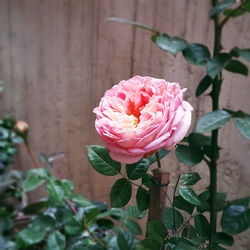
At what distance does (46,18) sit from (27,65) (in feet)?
1.08

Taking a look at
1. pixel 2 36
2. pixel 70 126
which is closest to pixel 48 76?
pixel 70 126

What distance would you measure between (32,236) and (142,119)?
2.63 feet

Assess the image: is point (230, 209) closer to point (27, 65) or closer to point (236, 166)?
point (236, 166)

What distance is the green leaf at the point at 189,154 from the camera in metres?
0.48

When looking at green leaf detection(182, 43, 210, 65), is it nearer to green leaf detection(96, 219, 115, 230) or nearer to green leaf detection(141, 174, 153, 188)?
green leaf detection(141, 174, 153, 188)

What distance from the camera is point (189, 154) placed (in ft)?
1.68

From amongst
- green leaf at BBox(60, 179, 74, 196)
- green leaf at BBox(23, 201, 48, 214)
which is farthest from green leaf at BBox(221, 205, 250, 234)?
green leaf at BBox(23, 201, 48, 214)

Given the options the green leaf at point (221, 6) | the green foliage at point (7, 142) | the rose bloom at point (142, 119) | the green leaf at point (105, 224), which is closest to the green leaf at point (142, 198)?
the rose bloom at point (142, 119)

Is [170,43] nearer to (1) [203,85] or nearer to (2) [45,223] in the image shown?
(1) [203,85]

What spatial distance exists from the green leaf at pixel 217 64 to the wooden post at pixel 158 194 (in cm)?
24

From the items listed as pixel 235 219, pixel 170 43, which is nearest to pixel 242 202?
pixel 235 219

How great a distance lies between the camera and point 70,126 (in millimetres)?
Answer: 1317

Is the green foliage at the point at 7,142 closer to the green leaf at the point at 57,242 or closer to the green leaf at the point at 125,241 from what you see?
the green leaf at the point at 57,242

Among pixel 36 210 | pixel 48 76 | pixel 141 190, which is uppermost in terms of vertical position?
pixel 141 190
